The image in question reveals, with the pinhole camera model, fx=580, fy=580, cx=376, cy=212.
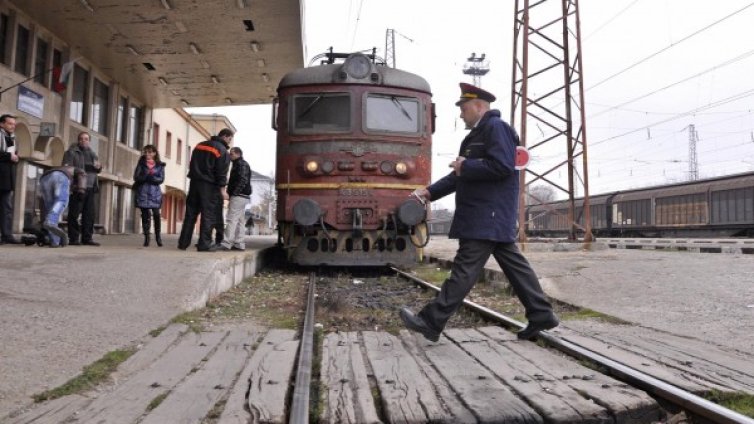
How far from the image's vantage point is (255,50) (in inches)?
563

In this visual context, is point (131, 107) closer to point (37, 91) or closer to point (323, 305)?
point (37, 91)

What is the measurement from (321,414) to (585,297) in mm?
4829

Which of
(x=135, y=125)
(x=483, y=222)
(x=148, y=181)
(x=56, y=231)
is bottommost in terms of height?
(x=56, y=231)

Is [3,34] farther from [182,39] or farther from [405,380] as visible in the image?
[405,380]

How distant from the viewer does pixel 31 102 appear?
11555 mm

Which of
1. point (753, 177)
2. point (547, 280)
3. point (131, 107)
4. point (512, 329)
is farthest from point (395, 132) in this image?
point (753, 177)

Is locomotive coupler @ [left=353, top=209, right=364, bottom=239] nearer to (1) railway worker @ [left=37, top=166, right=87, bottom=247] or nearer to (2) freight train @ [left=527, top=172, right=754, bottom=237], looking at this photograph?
(1) railway worker @ [left=37, top=166, right=87, bottom=247]

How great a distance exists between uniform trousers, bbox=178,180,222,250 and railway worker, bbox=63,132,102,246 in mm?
1739

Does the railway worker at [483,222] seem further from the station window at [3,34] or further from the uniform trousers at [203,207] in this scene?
the station window at [3,34]

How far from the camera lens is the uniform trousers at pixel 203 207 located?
8109 millimetres

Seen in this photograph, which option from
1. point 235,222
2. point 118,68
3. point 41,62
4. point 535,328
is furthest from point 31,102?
→ point 535,328

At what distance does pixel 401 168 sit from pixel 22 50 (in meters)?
8.11

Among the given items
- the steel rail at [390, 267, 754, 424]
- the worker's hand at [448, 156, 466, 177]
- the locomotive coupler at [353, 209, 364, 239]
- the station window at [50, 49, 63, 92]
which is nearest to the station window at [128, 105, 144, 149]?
the station window at [50, 49, 63, 92]

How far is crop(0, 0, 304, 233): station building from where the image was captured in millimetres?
11297
